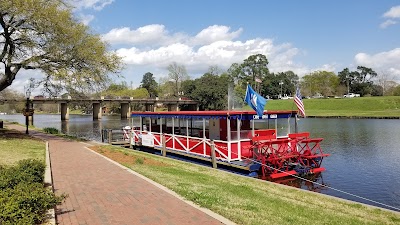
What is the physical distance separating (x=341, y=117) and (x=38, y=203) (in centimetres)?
7462

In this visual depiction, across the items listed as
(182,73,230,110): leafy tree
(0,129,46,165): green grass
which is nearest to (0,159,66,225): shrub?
(0,129,46,165): green grass

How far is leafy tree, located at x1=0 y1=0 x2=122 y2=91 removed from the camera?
80.1 ft

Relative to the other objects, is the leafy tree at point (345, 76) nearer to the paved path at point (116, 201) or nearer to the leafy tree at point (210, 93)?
the leafy tree at point (210, 93)

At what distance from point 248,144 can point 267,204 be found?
947 centimetres

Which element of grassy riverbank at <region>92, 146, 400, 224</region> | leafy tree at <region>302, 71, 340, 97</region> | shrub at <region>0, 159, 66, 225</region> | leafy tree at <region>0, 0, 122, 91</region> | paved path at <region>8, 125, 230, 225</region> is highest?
leafy tree at <region>302, 71, 340, 97</region>

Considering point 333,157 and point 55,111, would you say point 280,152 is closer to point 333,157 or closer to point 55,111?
point 333,157

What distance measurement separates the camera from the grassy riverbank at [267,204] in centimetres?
878

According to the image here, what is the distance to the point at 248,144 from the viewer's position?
1969 centimetres

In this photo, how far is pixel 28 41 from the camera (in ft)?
83.4

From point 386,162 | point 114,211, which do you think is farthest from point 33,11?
point 386,162

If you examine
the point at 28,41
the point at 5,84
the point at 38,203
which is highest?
the point at 28,41

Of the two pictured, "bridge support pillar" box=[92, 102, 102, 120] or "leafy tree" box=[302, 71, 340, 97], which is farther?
"leafy tree" box=[302, 71, 340, 97]

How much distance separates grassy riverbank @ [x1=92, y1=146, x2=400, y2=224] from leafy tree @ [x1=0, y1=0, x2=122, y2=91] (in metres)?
14.5

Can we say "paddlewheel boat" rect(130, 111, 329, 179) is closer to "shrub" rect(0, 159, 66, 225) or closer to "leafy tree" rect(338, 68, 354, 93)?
"shrub" rect(0, 159, 66, 225)
